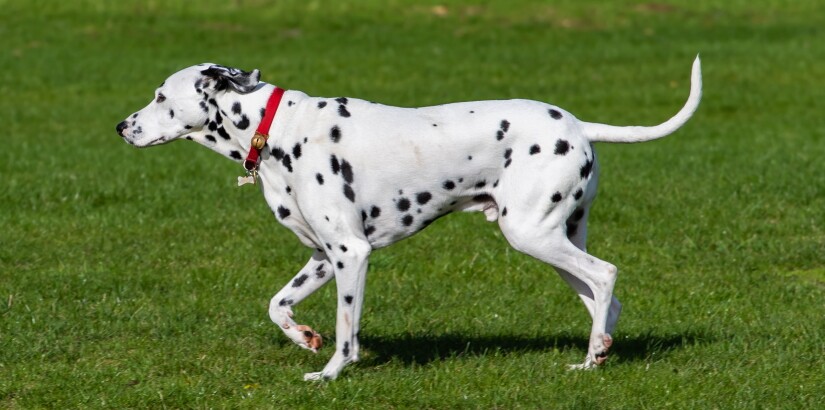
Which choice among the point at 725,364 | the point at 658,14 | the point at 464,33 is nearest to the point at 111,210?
the point at 725,364

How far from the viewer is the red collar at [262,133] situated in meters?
7.37

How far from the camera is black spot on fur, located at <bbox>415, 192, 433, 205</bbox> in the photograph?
7402 millimetres

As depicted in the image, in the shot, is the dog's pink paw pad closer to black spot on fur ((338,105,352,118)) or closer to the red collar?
the red collar

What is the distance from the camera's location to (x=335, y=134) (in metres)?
7.39

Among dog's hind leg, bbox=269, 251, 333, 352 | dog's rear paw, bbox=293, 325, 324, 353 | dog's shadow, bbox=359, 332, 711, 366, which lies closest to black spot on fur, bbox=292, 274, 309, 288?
dog's hind leg, bbox=269, 251, 333, 352

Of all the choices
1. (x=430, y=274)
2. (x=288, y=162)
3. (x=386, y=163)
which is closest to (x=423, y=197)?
(x=386, y=163)

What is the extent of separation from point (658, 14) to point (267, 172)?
22.2 metres

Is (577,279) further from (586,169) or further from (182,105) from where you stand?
(182,105)

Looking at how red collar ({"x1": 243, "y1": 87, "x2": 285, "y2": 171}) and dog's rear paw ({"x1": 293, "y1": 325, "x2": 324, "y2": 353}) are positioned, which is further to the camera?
dog's rear paw ({"x1": 293, "y1": 325, "x2": 324, "y2": 353})

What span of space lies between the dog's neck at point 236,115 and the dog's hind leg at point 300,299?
843 millimetres

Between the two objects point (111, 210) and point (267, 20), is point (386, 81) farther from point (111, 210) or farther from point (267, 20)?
point (111, 210)

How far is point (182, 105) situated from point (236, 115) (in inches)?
12.2

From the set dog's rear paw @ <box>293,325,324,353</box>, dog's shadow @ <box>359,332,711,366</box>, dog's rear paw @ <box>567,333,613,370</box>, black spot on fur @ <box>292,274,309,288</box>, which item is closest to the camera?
dog's rear paw @ <box>567,333,613,370</box>

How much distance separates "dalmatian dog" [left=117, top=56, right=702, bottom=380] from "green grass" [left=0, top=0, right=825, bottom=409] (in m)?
0.66
